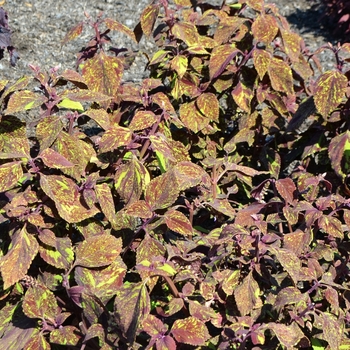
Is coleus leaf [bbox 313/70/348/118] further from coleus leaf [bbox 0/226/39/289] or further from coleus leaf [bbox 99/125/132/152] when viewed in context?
coleus leaf [bbox 0/226/39/289]

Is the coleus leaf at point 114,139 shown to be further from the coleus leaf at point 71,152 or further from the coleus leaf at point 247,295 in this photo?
the coleus leaf at point 247,295

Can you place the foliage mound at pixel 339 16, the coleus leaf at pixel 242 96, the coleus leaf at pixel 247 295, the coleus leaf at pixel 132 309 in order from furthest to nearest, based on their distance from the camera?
the foliage mound at pixel 339 16
the coleus leaf at pixel 242 96
the coleus leaf at pixel 247 295
the coleus leaf at pixel 132 309

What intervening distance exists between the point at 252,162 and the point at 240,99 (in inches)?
16.7

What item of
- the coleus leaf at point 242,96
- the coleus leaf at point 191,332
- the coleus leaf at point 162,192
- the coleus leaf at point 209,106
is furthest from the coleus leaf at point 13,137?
the coleus leaf at point 242,96

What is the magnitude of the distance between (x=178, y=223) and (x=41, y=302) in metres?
0.41

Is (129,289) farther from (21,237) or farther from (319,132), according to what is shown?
(319,132)

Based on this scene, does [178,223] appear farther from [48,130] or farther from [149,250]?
[48,130]

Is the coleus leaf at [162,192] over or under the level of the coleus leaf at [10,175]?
under

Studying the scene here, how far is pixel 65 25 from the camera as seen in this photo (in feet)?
14.6

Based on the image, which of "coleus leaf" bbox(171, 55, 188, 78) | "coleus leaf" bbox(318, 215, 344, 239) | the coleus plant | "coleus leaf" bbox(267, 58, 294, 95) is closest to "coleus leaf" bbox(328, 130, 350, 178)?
the coleus plant

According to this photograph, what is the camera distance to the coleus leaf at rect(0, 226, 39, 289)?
4.66 feet

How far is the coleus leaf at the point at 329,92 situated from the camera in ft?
6.37

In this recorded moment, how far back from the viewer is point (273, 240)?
153 cm

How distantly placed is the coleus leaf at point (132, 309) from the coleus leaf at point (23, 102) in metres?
0.54
